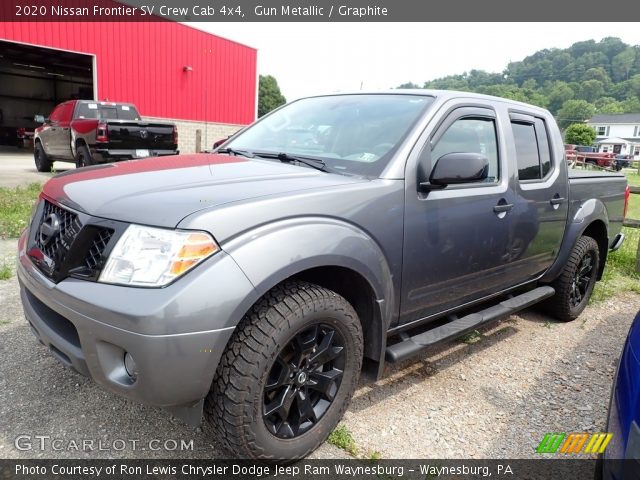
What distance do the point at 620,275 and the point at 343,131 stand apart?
16.2 ft

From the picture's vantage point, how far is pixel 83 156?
10.3 metres

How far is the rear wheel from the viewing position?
10109mm

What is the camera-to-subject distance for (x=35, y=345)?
3.13m

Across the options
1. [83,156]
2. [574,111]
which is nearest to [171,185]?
[83,156]

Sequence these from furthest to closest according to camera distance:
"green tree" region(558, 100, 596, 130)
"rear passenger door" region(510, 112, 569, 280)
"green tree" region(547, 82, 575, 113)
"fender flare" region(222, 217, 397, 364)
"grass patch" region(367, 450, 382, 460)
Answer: "green tree" region(547, 82, 575, 113) < "green tree" region(558, 100, 596, 130) < "rear passenger door" region(510, 112, 569, 280) < "grass patch" region(367, 450, 382, 460) < "fender flare" region(222, 217, 397, 364)

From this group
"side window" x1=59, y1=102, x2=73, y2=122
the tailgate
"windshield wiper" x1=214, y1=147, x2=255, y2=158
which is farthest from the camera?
"side window" x1=59, y1=102, x2=73, y2=122

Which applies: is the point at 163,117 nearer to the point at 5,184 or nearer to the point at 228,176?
the point at 5,184

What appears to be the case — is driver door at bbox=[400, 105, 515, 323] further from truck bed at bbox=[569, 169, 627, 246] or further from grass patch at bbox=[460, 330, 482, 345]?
truck bed at bbox=[569, 169, 627, 246]

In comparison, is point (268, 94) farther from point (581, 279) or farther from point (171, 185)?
point (171, 185)

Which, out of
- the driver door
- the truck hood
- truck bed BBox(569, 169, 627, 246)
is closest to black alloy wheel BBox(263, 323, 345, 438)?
the driver door

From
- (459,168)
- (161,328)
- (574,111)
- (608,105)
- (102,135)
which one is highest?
(608,105)

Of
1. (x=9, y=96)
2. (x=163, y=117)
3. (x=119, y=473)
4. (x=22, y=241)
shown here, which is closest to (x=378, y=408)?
(x=119, y=473)

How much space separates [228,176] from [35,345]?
191 centimetres

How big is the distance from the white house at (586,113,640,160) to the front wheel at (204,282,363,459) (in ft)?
301
